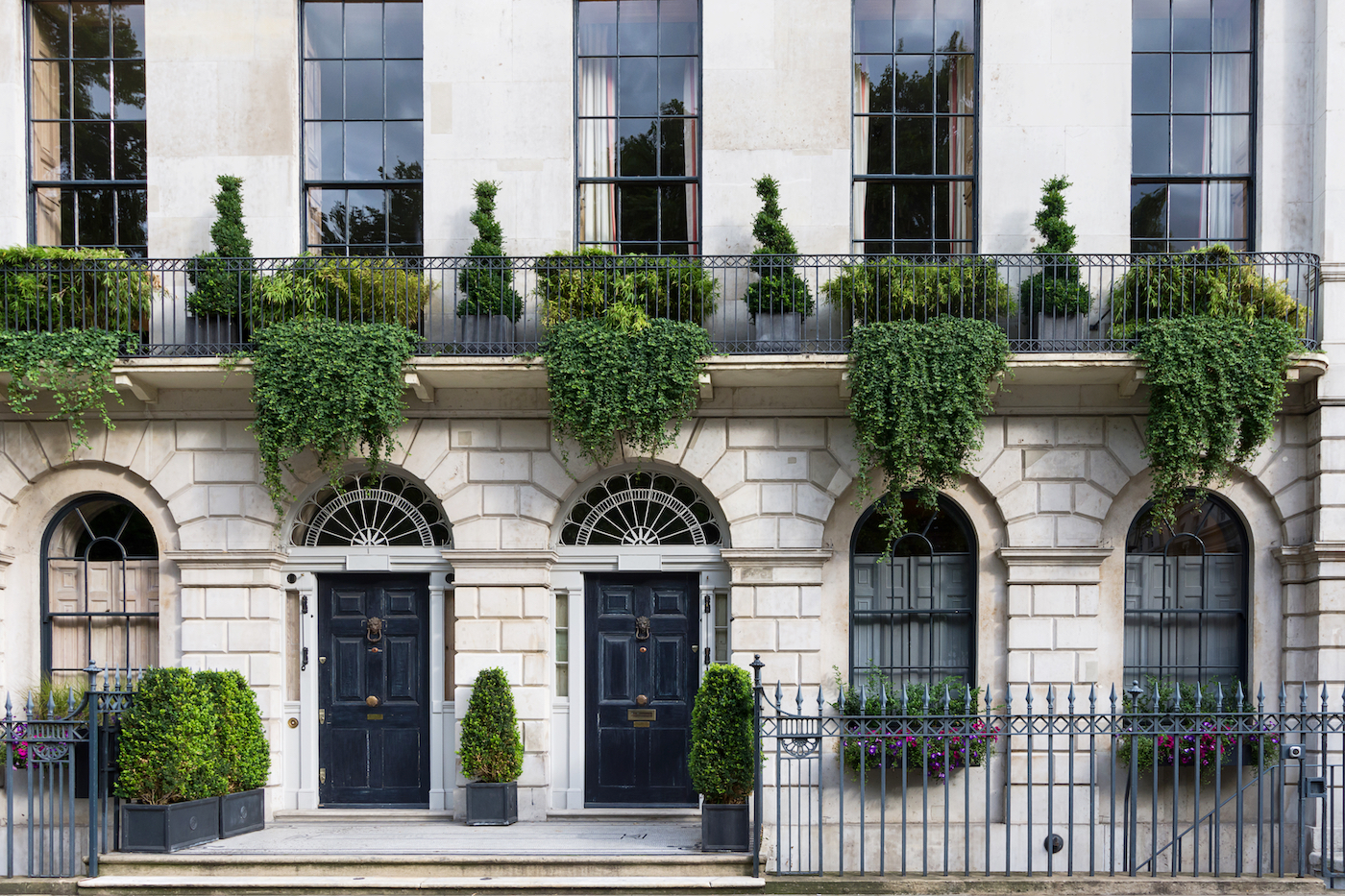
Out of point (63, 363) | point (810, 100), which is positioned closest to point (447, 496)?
point (63, 363)

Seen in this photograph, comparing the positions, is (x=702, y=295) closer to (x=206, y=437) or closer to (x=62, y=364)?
(x=206, y=437)

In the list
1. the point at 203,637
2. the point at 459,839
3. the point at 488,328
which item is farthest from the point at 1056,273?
the point at 203,637

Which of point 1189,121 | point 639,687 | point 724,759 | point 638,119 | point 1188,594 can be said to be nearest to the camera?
point 724,759

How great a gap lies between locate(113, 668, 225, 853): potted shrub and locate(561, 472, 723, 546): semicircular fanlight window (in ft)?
14.1

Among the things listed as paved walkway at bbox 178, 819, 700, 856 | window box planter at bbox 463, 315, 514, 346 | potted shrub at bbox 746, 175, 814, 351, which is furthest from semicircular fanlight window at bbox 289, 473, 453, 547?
potted shrub at bbox 746, 175, 814, 351

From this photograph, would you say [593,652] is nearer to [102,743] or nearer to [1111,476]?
[102,743]

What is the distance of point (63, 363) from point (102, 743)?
395cm

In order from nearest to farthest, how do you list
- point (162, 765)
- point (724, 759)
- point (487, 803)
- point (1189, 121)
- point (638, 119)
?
point (724, 759), point (162, 765), point (487, 803), point (1189, 121), point (638, 119)

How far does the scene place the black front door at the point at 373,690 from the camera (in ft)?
39.1

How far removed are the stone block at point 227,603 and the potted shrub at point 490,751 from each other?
283cm

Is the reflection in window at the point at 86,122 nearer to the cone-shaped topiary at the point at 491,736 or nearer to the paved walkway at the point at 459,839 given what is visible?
the cone-shaped topiary at the point at 491,736

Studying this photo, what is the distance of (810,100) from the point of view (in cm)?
1186

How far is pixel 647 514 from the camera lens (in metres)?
12.1

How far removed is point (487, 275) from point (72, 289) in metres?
4.36
